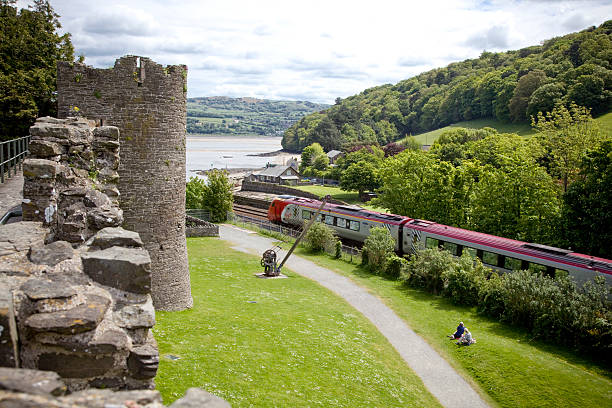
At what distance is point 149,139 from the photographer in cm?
1575

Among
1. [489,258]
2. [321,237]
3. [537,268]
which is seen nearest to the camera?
[537,268]

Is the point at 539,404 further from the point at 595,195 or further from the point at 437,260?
the point at 595,195

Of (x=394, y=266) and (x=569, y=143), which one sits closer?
(x=394, y=266)

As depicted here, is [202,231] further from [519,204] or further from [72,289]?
[72,289]

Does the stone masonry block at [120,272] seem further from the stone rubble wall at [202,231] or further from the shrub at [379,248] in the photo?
the stone rubble wall at [202,231]

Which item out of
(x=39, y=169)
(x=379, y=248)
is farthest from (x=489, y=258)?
(x=39, y=169)

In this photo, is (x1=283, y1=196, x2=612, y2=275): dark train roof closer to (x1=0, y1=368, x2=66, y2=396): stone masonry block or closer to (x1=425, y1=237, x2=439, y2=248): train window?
(x1=425, y1=237, x2=439, y2=248): train window

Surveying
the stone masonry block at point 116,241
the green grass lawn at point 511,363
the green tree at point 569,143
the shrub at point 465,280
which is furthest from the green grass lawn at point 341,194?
the stone masonry block at point 116,241

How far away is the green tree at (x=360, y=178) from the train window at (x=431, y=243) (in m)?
44.5

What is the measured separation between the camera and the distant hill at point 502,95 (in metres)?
82.4

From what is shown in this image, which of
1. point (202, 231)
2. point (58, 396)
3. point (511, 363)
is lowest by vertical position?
point (202, 231)

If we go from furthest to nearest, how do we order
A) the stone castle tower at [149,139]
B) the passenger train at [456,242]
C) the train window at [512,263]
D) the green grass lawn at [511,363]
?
1. the train window at [512,263]
2. the passenger train at [456,242]
3. the green grass lawn at [511,363]
4. the stone castle tower at [149,139]

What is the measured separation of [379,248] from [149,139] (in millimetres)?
19022

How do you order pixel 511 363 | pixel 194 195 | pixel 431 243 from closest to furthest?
pixel 511 363 → pixel 431 243 → pixel 194 195
